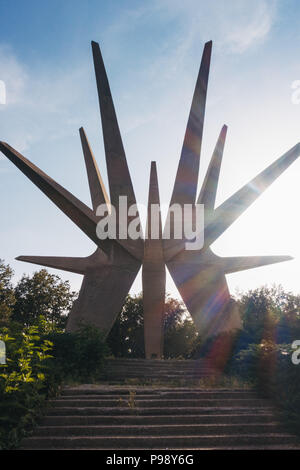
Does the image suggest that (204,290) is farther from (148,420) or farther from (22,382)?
(22,382)

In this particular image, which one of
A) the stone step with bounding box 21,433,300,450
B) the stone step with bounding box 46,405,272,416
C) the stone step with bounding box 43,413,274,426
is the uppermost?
the stone step with bounding box 46,405,272,416

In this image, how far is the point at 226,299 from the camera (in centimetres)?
→ 1717

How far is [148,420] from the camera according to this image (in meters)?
6.13

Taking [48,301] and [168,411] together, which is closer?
[168,411]

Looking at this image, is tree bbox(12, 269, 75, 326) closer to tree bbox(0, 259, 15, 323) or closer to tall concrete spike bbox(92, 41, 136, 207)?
tree bbox(0, 259, 15, 323)

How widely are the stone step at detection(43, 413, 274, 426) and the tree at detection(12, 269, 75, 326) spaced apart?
30.5m

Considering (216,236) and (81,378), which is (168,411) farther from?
(216,236)

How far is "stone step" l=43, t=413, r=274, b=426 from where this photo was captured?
6059mm

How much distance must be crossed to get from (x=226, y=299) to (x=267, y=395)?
9801 millimetres

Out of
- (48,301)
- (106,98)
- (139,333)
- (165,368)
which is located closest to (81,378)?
(165,368)

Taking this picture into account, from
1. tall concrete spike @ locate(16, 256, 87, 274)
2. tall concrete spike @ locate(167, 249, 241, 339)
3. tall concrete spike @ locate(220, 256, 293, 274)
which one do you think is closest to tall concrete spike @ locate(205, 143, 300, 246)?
tall concrete spike @ locate(167, 249, 241, 339)

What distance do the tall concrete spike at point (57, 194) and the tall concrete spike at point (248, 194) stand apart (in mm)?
5552
